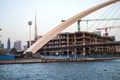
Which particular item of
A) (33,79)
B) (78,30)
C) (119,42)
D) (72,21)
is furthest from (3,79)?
(78,30)

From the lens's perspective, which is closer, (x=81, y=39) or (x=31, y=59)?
(x=31, y=59)

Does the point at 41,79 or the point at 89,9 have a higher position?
the point at 89,9

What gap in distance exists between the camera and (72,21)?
84.1 m

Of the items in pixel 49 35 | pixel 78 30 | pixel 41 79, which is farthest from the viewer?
pixel 78 30

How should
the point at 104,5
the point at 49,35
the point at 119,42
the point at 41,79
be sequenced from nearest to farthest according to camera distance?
the point at 41,79 < the point at 104,5 < the point at 49,35 < the point at 119,42

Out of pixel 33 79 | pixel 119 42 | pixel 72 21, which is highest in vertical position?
pixel 72 21

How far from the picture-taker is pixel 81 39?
153 meters

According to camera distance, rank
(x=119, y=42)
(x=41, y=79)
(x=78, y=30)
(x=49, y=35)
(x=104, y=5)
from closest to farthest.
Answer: (x=41, y=79) < (x=104, y=5) < (x=49, y=35) < (x=119, y=42) < (x=78, y=30)

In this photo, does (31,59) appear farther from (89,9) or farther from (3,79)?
(3,79)

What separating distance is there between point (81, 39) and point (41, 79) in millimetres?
116515

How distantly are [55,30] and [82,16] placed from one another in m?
9.90

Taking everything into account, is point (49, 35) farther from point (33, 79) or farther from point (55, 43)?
point (55, 43)

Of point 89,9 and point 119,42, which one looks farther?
point 119,42

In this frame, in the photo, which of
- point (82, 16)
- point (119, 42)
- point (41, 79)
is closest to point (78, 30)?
point (119, 42)
